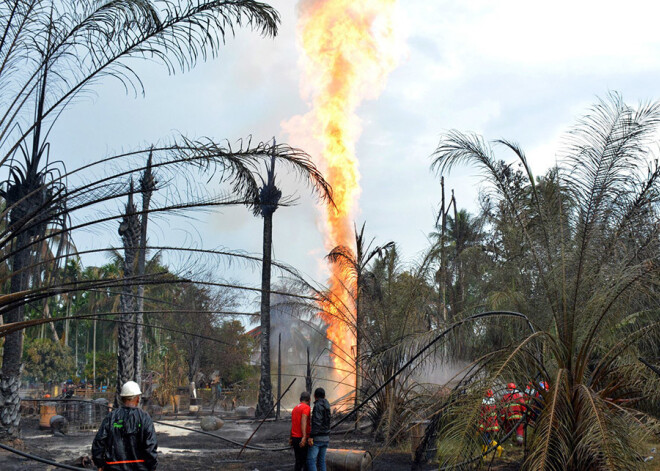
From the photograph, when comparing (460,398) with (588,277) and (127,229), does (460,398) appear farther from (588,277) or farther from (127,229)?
(127,229)

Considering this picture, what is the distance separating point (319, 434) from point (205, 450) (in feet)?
25.7

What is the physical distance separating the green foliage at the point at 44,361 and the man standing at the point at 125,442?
141 feet

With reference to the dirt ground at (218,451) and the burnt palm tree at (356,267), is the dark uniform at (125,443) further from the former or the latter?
the burnt palm tree at (356,267)

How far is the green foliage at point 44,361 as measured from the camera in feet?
148

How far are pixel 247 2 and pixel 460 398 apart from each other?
18.3 ft

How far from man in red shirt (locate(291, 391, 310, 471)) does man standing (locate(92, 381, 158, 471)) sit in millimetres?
4229

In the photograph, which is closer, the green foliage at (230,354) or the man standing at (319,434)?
the man standing at (319,434)

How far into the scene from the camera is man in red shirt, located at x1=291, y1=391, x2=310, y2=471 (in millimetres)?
9336

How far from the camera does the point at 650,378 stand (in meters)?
8.09

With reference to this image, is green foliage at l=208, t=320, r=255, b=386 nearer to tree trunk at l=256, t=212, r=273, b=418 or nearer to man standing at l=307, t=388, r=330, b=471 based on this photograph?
tree trunk at l=256, t=212, r=273, b=418

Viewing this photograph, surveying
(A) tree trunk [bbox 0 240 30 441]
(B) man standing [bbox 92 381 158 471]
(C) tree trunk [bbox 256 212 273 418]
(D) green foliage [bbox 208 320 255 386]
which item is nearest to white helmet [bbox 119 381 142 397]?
(B) man standing [bbox 92 381 158 471]


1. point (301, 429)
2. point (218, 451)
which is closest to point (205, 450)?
point (218, 451)

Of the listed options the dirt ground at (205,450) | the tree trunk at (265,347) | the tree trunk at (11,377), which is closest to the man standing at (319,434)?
the dirt ground at (205,450)

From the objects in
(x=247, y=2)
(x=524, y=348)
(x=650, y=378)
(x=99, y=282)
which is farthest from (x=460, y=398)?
(x=247, y=2)
